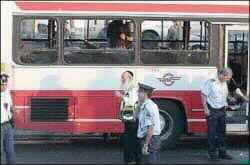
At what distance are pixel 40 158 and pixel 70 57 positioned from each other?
6.52 feet

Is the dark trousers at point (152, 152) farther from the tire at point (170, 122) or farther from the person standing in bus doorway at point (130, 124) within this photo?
the tire at point (170, 122)

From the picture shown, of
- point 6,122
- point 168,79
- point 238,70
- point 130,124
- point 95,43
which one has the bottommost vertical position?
point 130,124

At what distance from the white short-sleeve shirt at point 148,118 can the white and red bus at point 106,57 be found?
318cm

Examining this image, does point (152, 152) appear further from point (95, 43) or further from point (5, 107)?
point (95, 43)

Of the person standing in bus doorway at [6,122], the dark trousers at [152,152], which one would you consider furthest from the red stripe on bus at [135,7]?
the dark trousers at [152,152]

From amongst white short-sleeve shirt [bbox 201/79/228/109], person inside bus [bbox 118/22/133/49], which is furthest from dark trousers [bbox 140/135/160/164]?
person inside bus [bbox 118/22/133/49]

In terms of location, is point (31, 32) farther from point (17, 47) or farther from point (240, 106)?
point (240, 106)

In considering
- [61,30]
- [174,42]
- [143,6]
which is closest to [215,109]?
[174,42]

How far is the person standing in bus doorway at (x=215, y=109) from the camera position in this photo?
11430mm

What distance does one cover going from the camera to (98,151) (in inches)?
500

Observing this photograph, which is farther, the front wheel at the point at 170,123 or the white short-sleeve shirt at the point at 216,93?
the front wheel at the point at 170,123

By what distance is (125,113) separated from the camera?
34.9 ft

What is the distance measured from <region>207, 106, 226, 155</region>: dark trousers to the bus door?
1172mm

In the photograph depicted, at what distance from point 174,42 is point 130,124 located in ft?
8.44
